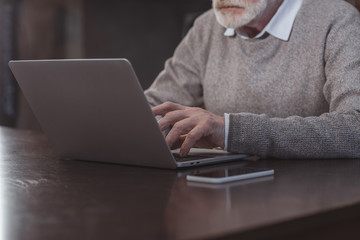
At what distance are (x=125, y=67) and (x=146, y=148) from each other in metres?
0.17

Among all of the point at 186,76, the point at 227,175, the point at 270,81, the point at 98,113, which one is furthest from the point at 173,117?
the point at 186,76

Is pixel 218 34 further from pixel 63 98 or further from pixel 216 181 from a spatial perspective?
pixel 216 181

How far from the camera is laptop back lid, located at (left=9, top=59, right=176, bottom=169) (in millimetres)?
1000

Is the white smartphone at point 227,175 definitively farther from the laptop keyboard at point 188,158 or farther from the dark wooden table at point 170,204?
the laptop keyboard at point 188,158

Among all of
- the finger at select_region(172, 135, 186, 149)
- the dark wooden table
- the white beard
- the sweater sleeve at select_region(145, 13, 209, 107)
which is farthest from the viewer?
the sweater sleeve at select_region(145, 13, 209, 107)

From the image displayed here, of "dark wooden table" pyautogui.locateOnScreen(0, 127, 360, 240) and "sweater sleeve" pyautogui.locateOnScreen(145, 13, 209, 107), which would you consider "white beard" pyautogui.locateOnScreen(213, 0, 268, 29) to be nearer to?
"sweater sleeve" pyautogui.locateOnScreen(145, 13, 209, 107)

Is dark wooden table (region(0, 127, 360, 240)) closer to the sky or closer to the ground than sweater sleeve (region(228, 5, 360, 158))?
closer to the sky

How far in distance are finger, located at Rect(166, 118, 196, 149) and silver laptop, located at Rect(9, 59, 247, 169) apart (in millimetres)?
50

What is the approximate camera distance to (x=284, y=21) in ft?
5.46

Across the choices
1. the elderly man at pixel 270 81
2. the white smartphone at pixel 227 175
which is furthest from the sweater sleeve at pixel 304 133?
the white smartphone at pixel 227 175

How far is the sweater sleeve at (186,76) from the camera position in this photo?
6.08 ft

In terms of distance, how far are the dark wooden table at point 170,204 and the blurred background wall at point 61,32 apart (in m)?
2.76

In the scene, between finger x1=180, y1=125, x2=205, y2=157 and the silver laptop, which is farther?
finger x1=180, y1=125, x2=205, y2=157

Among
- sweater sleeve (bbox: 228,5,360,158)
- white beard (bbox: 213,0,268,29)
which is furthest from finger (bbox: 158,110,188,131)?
white beard (bbox: 213,0,268,29)
